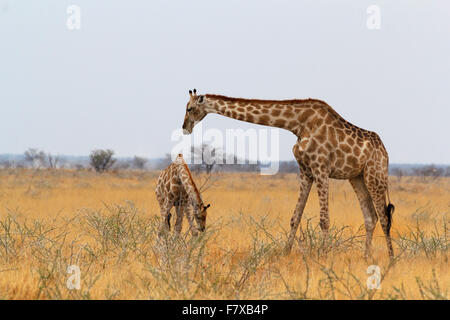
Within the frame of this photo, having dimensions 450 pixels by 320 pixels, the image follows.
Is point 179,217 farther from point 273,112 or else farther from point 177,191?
point 273,112

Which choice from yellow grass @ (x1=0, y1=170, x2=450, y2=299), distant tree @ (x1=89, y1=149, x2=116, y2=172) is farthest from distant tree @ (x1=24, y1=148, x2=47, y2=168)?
yellow grass @ (x1=0, y1=170, x2=450, y2=299)

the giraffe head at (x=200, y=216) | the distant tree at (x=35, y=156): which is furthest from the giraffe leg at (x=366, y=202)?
the distant tree at (x=35, y=156)

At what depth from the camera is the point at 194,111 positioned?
7527 mm

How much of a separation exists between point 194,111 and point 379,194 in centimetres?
302

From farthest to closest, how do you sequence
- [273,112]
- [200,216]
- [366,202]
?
[366,202] → [273,112] → [200,216]

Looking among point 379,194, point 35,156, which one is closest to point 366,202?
point 379,194

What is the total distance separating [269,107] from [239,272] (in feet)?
8.77

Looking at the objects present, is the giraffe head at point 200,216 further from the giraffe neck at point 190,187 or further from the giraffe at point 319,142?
the giraffe at point 319,142

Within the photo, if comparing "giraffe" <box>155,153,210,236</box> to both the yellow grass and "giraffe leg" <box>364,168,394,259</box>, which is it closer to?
the yellow grass

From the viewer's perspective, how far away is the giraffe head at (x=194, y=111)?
750 cm

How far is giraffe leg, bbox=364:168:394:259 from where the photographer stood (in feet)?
25.2
